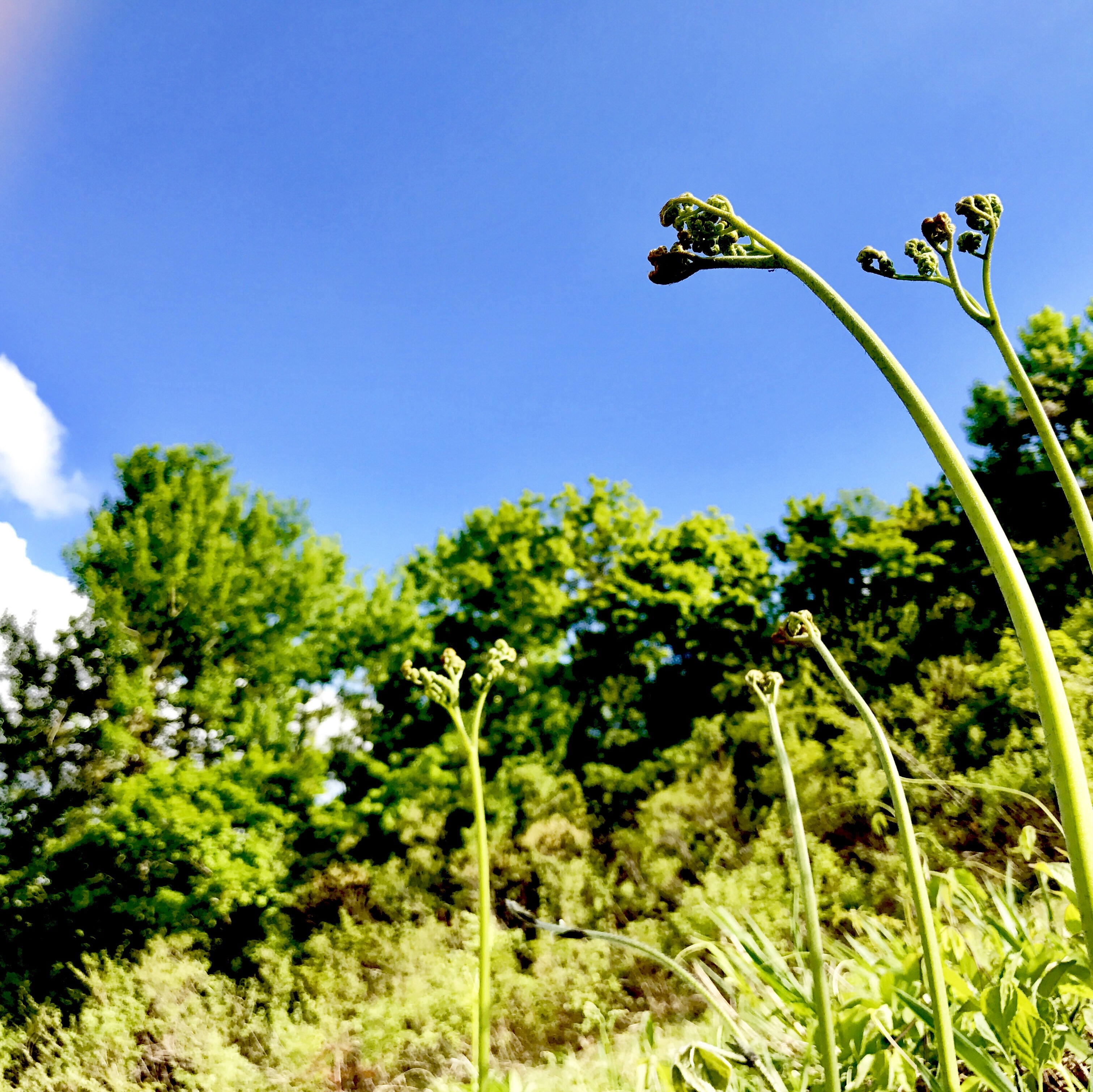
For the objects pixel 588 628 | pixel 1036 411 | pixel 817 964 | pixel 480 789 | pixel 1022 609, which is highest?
pixel 588 628

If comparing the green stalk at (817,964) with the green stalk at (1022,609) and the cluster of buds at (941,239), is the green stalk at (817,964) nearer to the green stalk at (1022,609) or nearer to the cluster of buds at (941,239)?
the green stalk at (1022,609)

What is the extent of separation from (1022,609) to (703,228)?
662 mm

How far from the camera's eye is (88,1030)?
934cm

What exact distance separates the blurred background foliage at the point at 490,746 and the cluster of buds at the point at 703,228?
829cm

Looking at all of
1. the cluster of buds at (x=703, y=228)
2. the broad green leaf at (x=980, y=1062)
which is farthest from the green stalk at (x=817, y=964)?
the cluster of buds at (x=703, y=228)

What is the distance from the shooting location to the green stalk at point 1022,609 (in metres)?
0.69

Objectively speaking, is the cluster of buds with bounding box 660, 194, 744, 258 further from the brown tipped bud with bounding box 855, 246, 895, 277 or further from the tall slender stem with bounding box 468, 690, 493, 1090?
the tall slender stem with bounding box 468, 690, 493, 1090

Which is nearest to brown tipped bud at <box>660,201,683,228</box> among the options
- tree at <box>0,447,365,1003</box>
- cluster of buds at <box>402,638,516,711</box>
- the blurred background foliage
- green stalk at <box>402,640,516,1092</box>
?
green stalk at <box>402,640,516,1092</box>

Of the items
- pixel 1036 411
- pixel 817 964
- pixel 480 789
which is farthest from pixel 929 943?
pixel 480 789

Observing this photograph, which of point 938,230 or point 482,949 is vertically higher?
point 938,230

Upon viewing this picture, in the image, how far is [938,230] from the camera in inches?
46.4

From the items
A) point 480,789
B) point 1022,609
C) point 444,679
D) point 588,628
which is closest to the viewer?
point 1022,609

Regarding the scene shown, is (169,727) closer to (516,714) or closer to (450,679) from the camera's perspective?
(516,714)

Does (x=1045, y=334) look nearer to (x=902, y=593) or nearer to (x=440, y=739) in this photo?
(x=902, y=593)
